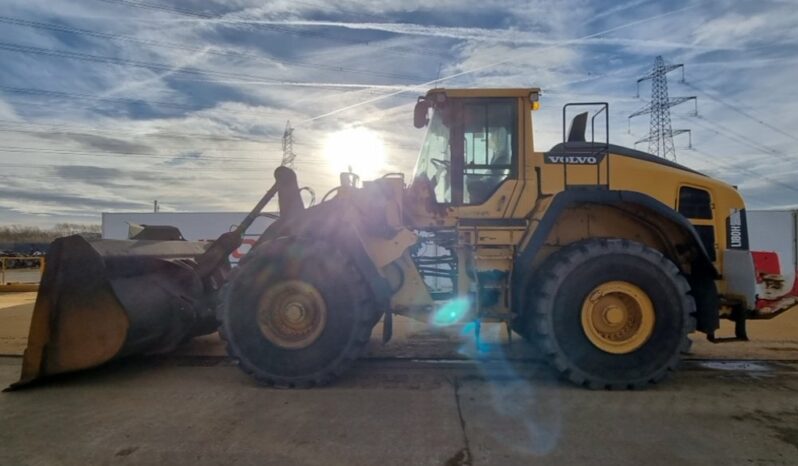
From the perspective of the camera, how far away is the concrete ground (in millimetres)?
3814

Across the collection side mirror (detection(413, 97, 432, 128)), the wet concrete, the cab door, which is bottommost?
the wet concrete

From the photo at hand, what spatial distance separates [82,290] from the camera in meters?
5.42

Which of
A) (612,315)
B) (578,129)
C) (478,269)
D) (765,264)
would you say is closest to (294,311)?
Result: (478,269)

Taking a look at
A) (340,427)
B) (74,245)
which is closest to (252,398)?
(340,427)

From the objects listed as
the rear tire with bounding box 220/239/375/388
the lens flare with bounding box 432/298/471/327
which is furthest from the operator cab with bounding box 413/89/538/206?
the rear tire with bounding box 220/239/375/388

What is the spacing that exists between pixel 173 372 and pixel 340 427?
2.60 metres

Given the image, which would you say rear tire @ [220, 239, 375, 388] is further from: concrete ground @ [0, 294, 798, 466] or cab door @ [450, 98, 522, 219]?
cab door @ [450, 98, 522, 219]

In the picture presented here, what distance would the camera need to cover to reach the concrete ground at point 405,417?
12.5 feet

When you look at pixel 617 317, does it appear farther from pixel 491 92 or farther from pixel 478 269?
pixel 491 92

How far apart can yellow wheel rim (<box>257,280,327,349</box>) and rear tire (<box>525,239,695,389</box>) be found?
2.18 metres

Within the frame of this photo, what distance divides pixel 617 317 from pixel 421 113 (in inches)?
118

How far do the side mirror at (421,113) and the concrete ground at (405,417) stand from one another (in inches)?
109

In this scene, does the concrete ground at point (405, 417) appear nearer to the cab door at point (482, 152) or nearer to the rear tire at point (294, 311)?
the rear tire at point (294, 311)

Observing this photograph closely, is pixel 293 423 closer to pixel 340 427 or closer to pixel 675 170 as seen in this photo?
pixel 340 427
